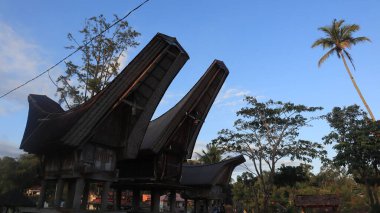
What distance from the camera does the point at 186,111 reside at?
64.7ft

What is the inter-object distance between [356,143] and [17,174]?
155 ft

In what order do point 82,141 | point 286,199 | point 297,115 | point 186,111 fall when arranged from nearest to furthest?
point 82,141 → point 186,111 → point 297,115 → point 286,199

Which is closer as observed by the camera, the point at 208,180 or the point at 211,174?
the point at 208,180

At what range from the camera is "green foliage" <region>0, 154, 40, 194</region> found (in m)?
50.4

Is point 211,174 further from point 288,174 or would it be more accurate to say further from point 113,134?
point 288,174

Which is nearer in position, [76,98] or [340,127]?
[76,98]

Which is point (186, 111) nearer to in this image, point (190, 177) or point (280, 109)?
point (190, 177)

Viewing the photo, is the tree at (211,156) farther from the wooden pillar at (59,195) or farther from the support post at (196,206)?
the wooden pillar at (59,195)

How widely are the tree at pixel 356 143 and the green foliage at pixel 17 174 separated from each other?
4190 centimetres

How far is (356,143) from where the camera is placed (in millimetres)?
34625

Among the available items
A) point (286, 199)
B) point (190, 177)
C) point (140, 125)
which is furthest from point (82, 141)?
point (286, 199)

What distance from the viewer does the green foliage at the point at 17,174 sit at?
50438 mm

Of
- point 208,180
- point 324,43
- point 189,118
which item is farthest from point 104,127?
point 324,43

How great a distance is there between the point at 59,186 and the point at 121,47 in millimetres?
16063
